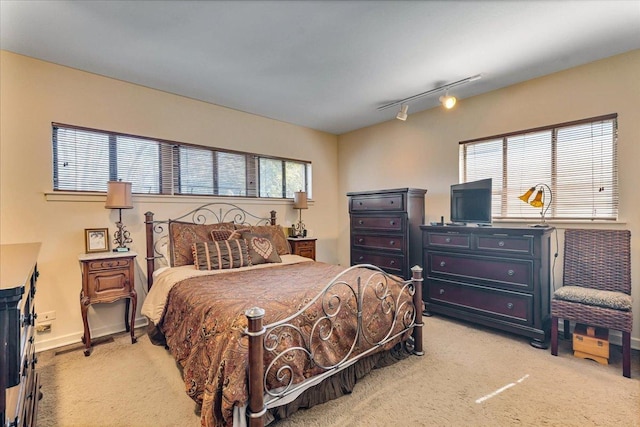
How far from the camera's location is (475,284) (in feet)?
10.6

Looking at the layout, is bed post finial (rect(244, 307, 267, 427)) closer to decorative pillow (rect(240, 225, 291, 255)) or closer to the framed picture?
decorative pillow (rect(240, 225, 291, 255))

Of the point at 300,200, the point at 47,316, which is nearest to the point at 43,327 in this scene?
the point at 47,316

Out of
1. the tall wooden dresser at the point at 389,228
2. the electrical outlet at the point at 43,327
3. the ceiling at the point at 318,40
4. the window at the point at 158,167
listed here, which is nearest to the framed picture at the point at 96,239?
the window at the point at 158,167

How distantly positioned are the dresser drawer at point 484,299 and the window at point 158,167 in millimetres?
2715

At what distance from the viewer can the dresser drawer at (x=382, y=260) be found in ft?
12.9

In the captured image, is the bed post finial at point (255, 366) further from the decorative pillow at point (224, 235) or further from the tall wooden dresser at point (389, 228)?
the tall wooden dresser at point (389, 228)

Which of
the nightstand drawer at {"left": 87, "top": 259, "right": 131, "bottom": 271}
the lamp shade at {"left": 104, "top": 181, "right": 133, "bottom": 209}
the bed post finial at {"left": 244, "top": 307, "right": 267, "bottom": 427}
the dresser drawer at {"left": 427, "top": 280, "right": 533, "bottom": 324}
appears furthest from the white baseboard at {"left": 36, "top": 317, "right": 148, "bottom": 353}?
the dresser drawer at {"left": 427, "top": 280, "right": 533, "bottom": 324}

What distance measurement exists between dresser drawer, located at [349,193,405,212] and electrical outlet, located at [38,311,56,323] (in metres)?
3.72

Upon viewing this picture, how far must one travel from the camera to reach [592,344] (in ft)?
8.25

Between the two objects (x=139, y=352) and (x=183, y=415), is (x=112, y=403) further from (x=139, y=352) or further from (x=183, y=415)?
(x=139, y=352)

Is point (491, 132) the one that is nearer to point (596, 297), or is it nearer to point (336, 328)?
point (596, 297)

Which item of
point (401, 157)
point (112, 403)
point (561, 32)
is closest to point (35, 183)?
point (112, 403)

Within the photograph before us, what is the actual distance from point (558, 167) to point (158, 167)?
468cm

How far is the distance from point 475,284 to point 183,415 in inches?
118
